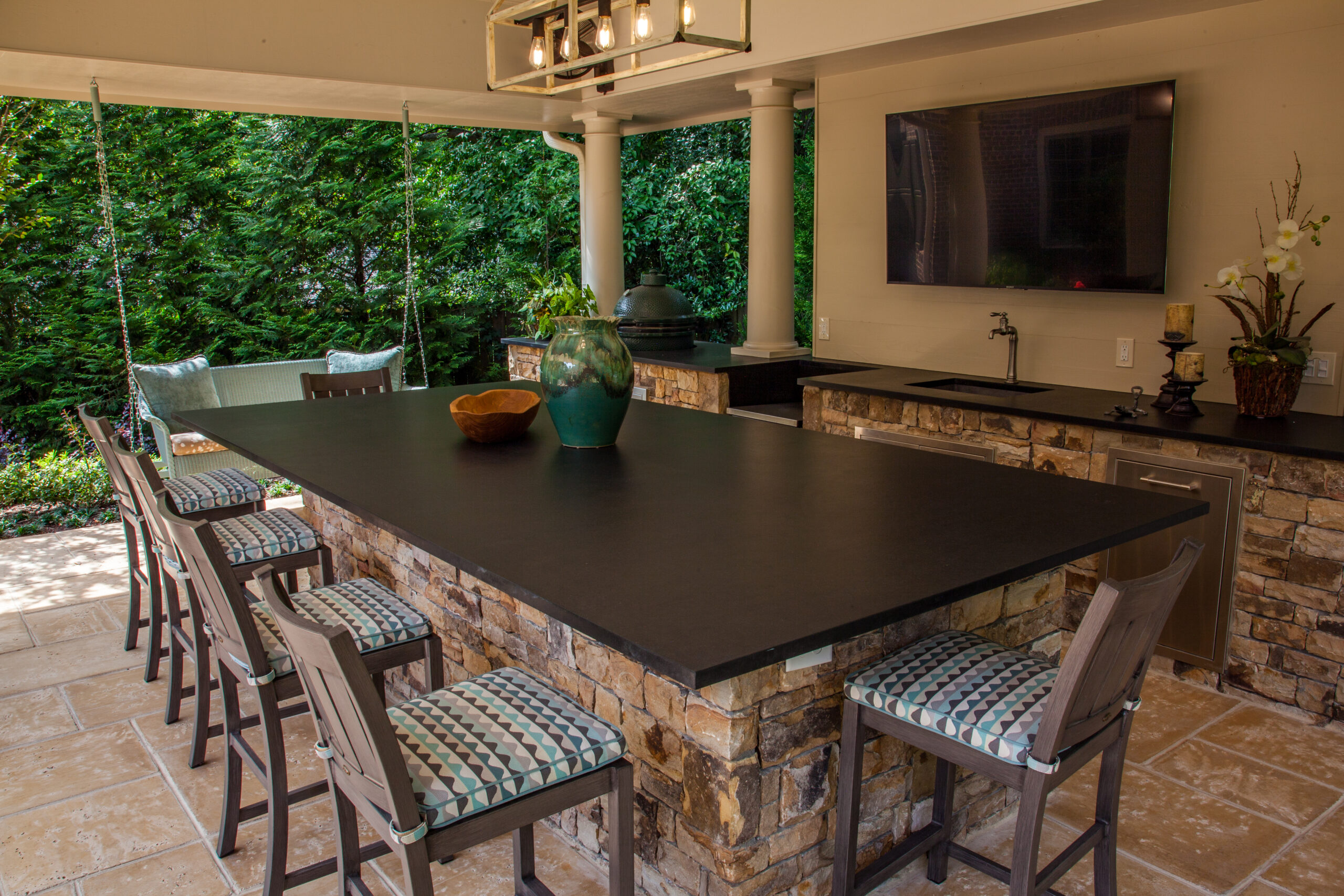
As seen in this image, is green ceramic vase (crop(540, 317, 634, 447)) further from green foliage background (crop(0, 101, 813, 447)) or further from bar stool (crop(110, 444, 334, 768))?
green foliage background (crop(0, 101, 813, 447))

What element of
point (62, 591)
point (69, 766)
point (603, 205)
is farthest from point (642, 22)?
point (603, 205)

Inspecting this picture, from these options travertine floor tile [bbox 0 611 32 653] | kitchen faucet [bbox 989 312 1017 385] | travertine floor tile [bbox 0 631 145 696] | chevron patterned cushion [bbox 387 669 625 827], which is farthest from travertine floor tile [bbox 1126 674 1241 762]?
travertine floor tile [bbox 0 611 32 653]

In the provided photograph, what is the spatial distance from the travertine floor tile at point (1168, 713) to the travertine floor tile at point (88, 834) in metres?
2.68

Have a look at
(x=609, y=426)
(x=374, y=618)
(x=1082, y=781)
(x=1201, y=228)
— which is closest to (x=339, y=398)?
(x=609, y=426)

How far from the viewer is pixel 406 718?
167 centimetres

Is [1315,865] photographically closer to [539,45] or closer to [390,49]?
[539,45]

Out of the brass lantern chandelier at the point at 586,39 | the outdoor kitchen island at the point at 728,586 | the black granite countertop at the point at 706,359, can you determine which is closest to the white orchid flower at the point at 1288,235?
the outdoor kitchen island at the point at 728,586

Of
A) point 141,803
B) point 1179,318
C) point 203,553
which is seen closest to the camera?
point 203,553

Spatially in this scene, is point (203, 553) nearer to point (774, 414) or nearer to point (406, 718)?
point (406, 718)

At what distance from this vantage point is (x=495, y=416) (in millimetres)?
2918

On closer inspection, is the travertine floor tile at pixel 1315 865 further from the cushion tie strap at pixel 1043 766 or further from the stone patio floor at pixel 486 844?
the cushion tie strap at pixel 1043 766

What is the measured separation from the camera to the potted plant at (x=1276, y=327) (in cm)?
321

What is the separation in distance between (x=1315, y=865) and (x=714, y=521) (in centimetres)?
170

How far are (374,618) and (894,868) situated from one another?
1261 millimetres
